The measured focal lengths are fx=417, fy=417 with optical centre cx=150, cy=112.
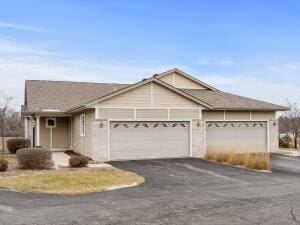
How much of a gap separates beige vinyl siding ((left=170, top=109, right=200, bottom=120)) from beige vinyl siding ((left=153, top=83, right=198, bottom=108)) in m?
0.28

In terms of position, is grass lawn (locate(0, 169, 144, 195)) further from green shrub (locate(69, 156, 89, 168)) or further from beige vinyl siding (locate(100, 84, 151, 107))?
beige vinyl siding (locate(100, 84, 151, 107))

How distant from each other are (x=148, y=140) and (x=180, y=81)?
863 centimetres

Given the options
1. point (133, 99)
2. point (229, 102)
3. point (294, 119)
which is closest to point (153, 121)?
point (133, 99)

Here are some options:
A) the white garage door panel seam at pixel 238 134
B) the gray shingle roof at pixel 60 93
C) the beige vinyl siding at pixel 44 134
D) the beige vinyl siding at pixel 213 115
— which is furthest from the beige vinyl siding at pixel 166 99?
the beige vinyl siding at pixel 44 134

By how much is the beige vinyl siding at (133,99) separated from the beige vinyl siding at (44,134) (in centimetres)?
861

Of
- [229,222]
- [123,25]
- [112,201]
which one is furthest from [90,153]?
[229,222]

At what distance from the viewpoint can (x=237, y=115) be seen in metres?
26.5

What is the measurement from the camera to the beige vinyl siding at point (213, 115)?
25712mm

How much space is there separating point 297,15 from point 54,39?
13569 mm

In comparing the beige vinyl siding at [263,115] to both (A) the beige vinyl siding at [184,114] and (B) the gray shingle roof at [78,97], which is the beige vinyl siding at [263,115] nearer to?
(B) the gray shingle roof at [78,97]

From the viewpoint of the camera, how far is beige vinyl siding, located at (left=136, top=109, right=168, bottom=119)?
22.3m

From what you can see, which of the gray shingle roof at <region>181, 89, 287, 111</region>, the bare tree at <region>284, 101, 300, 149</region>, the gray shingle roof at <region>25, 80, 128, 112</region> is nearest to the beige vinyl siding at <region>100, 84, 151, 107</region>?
the gray shingle roof at <region>181, 89, 287, 111</region>

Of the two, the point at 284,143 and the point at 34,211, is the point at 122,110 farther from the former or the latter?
the point at 284,143

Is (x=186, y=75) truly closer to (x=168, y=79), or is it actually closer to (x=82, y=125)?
(x=168, y=79)
